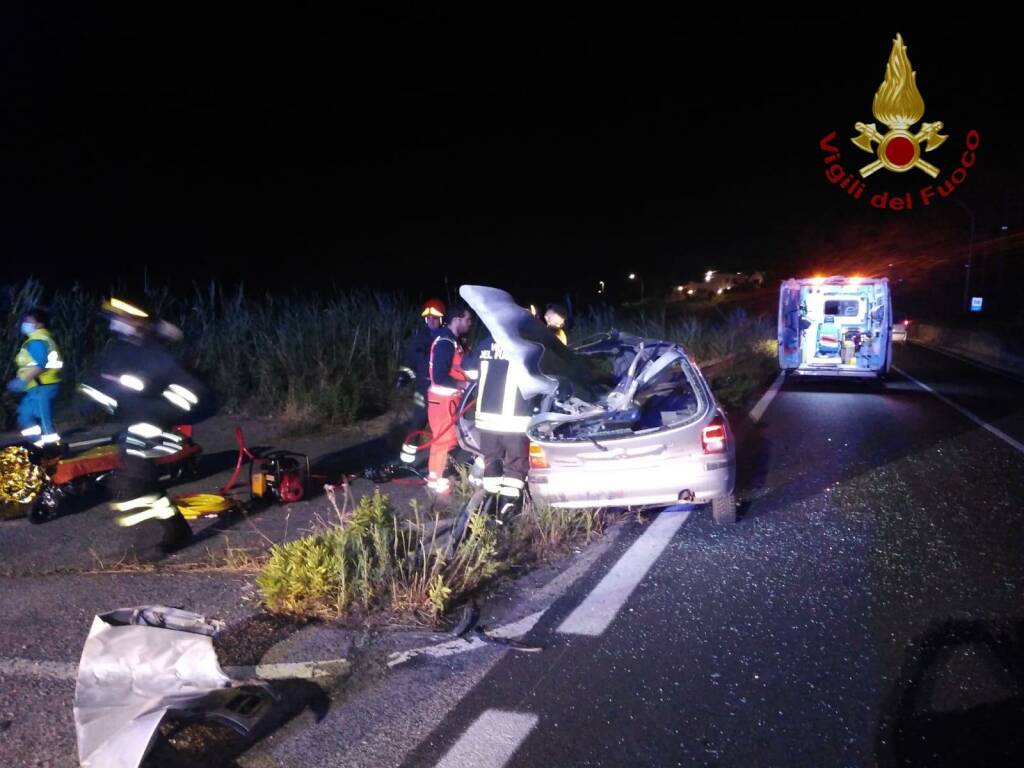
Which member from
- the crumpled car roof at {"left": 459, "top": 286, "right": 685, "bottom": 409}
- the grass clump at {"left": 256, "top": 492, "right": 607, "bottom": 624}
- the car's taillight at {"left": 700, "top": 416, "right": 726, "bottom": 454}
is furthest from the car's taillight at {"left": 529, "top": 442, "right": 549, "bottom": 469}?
the car's taillight at {"left": 700, "top": 416, "right": 726, "bottom": 454}

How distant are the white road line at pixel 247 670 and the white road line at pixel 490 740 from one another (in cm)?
85

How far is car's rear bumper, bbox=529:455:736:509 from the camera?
627 cm

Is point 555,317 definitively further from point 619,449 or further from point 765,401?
point 765,401

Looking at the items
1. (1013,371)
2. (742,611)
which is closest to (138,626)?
(742,611)

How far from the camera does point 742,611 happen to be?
195 inches

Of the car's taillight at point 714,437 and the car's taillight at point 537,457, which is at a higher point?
the car's taillight at point 714,437

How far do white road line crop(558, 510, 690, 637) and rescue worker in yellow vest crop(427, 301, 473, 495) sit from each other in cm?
197

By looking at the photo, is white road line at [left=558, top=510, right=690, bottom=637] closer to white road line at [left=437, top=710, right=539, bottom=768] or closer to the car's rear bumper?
the car's rear bumper

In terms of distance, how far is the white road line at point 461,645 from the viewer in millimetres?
4336

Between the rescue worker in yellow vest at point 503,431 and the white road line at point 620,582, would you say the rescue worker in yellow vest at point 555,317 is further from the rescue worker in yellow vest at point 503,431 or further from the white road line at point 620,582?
the white road line at point 620,582

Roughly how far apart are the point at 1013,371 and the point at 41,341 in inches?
944

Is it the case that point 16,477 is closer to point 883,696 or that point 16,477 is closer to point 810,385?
point 883,696

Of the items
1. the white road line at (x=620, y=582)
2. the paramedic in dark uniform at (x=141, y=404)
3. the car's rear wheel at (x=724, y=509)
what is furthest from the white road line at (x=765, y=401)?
the paramedic in dark uniform at (x=141, y=404)

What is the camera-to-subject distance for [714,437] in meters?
6.32
